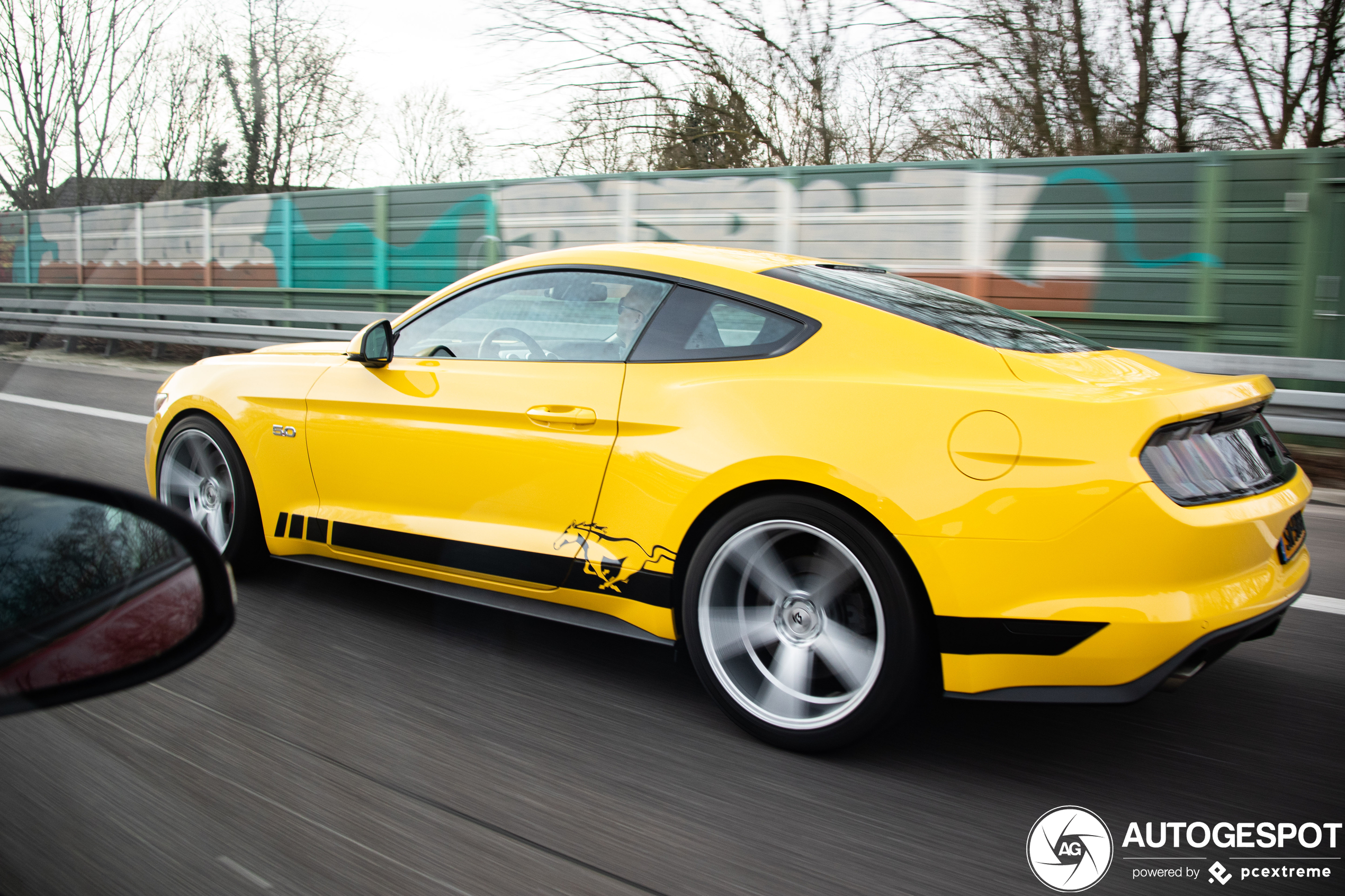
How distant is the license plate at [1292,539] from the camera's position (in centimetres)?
270

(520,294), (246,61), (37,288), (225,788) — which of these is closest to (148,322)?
(37,288)

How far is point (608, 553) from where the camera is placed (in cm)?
312

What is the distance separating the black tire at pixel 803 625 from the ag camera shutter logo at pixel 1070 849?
1.45 ft

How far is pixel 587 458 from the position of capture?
316 cm

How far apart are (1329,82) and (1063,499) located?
11624 millimetres

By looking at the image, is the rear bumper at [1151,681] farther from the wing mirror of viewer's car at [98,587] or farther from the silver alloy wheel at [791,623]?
the wing mirror of viewer's car at [98,587]

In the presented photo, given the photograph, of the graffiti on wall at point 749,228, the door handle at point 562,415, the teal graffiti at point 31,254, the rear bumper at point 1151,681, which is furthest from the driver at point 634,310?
the teal graffiti at point 31,254

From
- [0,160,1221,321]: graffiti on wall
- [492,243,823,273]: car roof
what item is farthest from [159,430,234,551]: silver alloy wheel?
[0,160,1221,321]: graffiti on wall

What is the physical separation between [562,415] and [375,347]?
1.00 meters

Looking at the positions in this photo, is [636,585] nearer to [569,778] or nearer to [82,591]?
[569,778]

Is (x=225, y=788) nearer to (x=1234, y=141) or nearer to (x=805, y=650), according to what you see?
(x=805, y=650)

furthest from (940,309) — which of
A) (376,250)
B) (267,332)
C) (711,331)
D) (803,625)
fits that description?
(376,250)

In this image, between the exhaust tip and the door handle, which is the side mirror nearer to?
the door handle

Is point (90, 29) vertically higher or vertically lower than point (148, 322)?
higher
